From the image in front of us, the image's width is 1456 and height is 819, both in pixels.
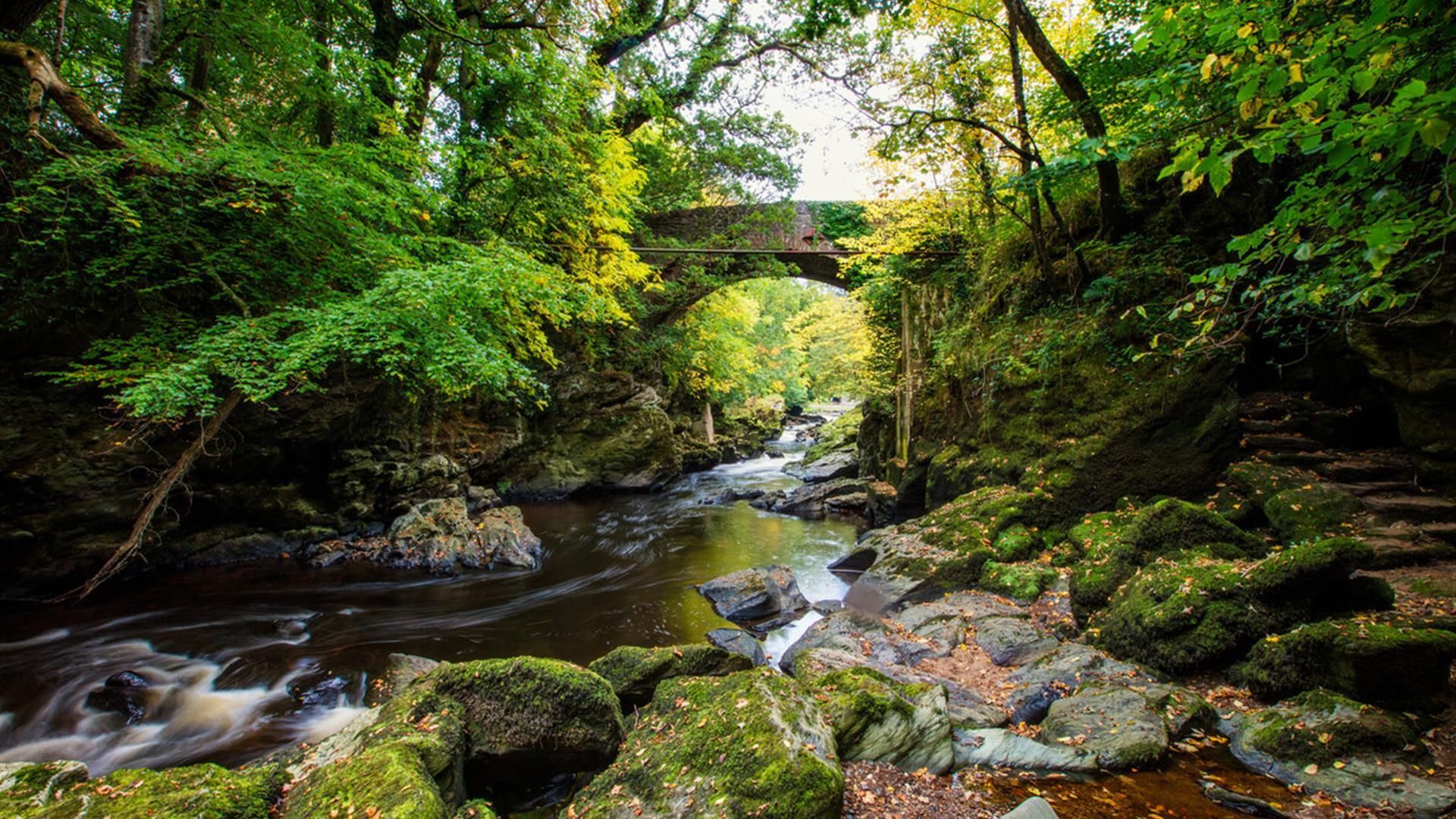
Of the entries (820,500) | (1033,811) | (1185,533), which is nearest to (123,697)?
(1033,811)

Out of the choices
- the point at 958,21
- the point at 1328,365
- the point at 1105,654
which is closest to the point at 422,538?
the point at 1105,654

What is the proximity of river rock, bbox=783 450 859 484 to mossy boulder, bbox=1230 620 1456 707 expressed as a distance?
11592mm

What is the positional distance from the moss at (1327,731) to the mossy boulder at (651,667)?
3.02 m

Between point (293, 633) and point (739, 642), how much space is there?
4.96 metres

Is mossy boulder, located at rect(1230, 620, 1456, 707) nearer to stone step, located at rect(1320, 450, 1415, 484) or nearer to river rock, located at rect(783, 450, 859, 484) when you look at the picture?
stone step, located at rect(1320, 450, 1415, 484)

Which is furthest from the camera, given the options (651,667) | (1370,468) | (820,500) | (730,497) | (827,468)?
(827,468)

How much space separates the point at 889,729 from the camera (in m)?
2.94

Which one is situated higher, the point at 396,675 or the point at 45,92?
the point at 45,92

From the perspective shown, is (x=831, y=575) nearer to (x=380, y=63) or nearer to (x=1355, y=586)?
(x=1355, y=586)

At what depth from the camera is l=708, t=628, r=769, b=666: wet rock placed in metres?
5.15

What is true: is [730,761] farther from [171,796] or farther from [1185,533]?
[1185,533]

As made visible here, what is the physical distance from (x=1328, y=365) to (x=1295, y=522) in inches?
104

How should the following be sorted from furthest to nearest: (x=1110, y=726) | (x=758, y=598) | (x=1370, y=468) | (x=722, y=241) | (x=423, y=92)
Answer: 1. (x=722, y=241)
2. (x=423, y=92)
3. (x=758, y=598)
4. (x=1370, y=468)
5. (x=1110, y=726)

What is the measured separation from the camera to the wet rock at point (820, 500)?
11.6 meters
